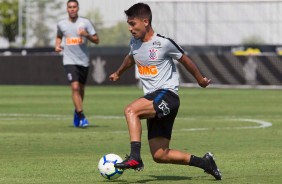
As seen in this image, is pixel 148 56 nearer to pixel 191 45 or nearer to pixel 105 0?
pixel 191 45

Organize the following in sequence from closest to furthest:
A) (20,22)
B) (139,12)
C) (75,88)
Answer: (139,12)
(75,88)
(20,22)

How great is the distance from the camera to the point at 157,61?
1141cm

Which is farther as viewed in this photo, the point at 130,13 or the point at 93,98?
the point at 93,98

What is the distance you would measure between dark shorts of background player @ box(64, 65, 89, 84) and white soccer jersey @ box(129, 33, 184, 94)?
905 centimetres

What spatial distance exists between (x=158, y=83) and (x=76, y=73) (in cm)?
935

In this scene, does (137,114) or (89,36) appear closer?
(137,114)

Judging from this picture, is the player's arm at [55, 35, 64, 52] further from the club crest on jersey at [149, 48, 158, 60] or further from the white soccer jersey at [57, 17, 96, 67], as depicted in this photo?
the club crest on jersey at [149, 48, 158, 60]

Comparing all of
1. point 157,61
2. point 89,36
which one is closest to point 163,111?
point 157,61

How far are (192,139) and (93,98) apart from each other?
14.3 m

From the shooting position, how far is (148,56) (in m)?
11.4

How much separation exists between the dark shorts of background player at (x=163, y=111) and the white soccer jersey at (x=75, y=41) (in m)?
9.46

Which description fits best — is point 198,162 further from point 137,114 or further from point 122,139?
point 122,139

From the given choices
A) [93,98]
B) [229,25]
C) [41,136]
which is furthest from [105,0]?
[41,136]

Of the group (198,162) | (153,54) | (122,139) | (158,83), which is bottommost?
(122,139)
